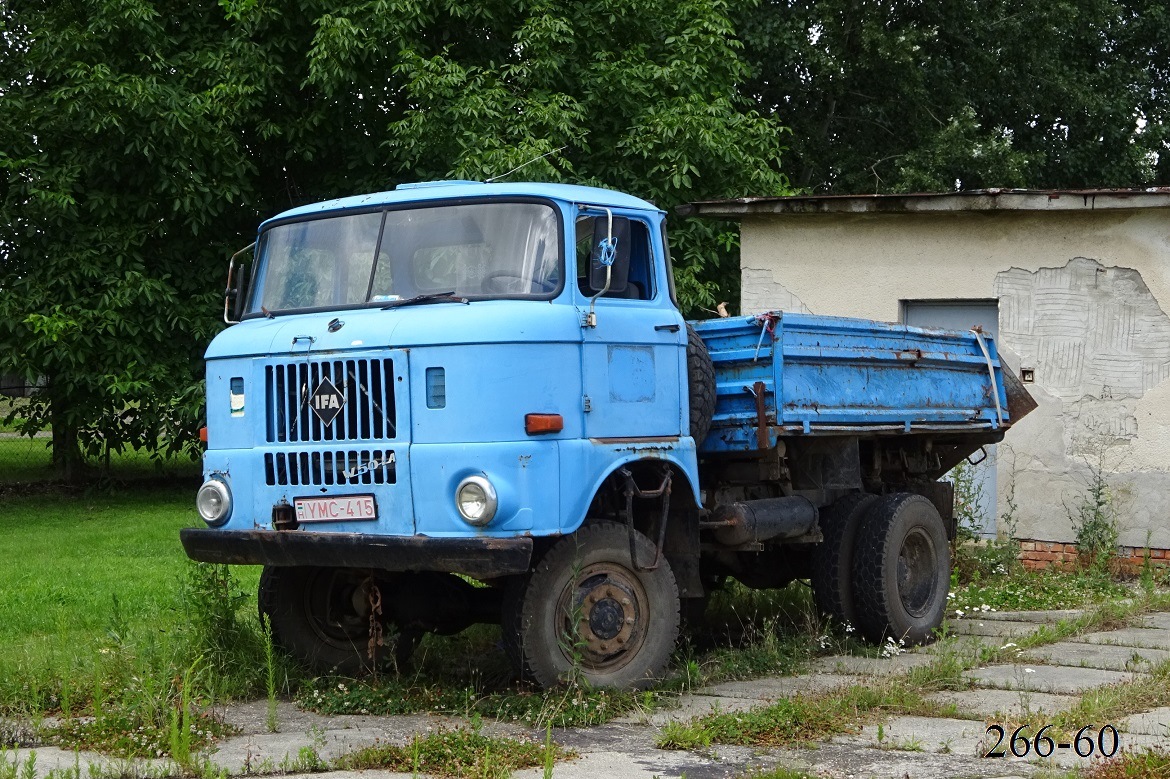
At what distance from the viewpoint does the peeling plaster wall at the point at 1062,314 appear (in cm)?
1277

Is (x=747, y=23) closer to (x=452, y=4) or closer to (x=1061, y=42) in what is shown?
(x=1061, y=42)

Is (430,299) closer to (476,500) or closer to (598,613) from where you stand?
(476,500)

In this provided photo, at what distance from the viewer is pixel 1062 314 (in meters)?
13.1

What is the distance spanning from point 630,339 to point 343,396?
1.52 metres

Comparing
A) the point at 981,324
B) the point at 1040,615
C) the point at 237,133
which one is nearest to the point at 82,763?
the point at 1040,615

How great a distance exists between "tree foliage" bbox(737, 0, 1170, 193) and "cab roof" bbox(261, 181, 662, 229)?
19.1m

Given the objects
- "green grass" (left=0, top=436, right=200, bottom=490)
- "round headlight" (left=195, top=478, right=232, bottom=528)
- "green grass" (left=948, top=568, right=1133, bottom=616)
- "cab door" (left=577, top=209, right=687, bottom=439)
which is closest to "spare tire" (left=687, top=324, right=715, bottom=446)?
"cab door" (left=577, top=209, right=687, bottom=439)

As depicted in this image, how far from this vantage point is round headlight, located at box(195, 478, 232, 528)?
7.55 metres

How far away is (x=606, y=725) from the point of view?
274 inches

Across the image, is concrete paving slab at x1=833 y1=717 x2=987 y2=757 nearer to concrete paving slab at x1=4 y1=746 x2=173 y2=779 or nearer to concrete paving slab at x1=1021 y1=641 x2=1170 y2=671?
concrete paving slab at x1=1021 y1=641 x2=1170 y2=671

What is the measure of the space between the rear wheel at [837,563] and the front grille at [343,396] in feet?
11.7

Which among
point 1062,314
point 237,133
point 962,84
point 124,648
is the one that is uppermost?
point 962,84

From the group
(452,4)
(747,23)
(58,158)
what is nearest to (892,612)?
(452,4)

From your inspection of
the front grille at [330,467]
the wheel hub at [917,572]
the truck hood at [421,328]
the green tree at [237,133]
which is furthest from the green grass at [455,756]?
the green tree at [237,133]
